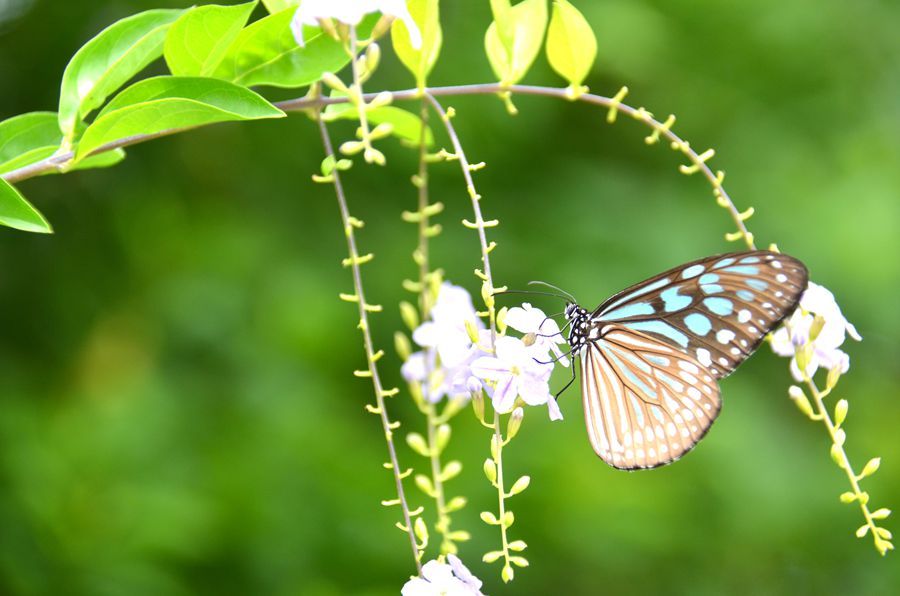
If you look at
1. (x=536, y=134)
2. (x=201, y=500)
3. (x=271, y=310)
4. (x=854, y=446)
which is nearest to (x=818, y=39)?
(x=536, y=134)

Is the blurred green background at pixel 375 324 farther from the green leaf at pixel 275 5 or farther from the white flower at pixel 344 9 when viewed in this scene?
the white flower at pixel 344 9

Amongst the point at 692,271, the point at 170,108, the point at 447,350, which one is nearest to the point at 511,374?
the point at 447,350

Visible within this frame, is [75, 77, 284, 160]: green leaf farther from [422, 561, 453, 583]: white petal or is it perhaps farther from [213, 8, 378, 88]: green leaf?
[422, 561, 453, 583]: white petal

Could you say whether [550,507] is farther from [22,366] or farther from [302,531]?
[22,366]

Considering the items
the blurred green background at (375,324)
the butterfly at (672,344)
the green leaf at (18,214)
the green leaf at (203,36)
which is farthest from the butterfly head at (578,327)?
the blurred green background at (375,324)

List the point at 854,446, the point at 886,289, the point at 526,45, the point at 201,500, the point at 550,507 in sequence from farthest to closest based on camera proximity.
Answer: the point at 854,446 < the point at 886,289 < the point at 550,507 < the point at 201,500 < the point at 526,45

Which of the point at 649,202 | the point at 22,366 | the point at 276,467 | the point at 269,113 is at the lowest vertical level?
the point at 269,113

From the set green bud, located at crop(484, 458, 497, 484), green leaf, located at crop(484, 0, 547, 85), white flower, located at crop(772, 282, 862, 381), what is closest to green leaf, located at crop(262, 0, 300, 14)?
green leaf, located at crop(484, 0, 547, 85)
